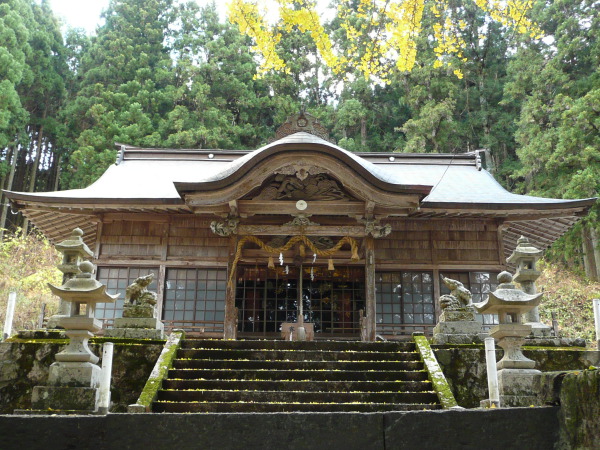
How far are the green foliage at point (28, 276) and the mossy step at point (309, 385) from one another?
1244 cm

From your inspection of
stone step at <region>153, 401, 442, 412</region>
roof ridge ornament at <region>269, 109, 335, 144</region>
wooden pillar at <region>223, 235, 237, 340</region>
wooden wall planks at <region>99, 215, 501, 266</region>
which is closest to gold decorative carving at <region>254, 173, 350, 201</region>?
wooden pillar at <region>223, 235, 237, 340</region>

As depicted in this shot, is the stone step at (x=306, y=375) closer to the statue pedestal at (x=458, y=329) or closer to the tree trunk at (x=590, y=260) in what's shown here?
the statue pedestal at (x=458, y=329)

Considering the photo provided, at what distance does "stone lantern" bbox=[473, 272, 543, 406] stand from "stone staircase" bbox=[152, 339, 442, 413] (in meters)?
1.01

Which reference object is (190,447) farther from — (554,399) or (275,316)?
(275,316)

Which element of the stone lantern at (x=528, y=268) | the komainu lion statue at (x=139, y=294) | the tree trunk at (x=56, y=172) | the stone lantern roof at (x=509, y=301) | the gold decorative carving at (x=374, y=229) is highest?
the tree trunk at (x=56, y=172)

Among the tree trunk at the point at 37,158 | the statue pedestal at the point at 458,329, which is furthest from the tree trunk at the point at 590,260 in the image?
the tree trunk at the point at 37,158

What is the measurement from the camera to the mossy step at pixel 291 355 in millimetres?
8656

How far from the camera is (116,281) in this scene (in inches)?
517

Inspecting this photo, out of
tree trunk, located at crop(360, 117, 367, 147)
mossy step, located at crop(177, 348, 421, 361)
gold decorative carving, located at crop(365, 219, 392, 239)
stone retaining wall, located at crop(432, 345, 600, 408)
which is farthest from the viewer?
tree trunk, located at crop(360, 117, 367, 147)

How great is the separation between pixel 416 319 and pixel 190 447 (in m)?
10.6

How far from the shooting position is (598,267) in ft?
69.2

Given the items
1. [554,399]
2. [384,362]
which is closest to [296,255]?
[384,362]

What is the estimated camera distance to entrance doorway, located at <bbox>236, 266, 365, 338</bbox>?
13.7m

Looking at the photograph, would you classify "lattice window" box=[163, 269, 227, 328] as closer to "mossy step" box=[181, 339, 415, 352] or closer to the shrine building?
the shrine building
